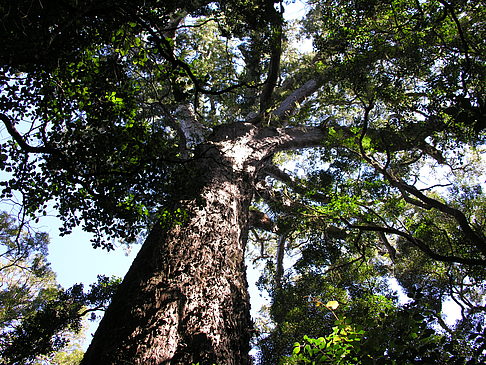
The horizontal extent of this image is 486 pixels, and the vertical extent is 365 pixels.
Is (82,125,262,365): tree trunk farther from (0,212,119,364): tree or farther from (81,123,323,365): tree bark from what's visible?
(0,212,119,364): tree

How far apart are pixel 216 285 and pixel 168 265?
0.46 meters

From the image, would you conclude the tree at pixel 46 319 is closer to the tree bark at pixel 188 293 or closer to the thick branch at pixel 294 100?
the tree bark at pixel 188 293

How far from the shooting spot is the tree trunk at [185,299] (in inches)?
76.1

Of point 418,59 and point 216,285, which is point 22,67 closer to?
point 216,285

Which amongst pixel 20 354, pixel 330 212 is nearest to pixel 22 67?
pixel 20 354

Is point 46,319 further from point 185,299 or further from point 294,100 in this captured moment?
point 294,100

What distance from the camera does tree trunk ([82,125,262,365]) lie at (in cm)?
193

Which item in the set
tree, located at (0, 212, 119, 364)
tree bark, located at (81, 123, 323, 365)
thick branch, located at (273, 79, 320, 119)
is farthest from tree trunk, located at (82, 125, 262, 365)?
thick branch, located at (273, 79, 320, 119)

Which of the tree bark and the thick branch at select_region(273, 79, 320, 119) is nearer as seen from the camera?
the tree bark

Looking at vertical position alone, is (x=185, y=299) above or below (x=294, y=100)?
below

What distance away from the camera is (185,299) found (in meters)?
2.30

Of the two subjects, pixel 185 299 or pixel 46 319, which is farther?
pixel 46 319

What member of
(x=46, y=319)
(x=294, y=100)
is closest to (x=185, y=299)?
(x=46, y=319)

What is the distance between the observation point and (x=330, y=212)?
5.68 metres
